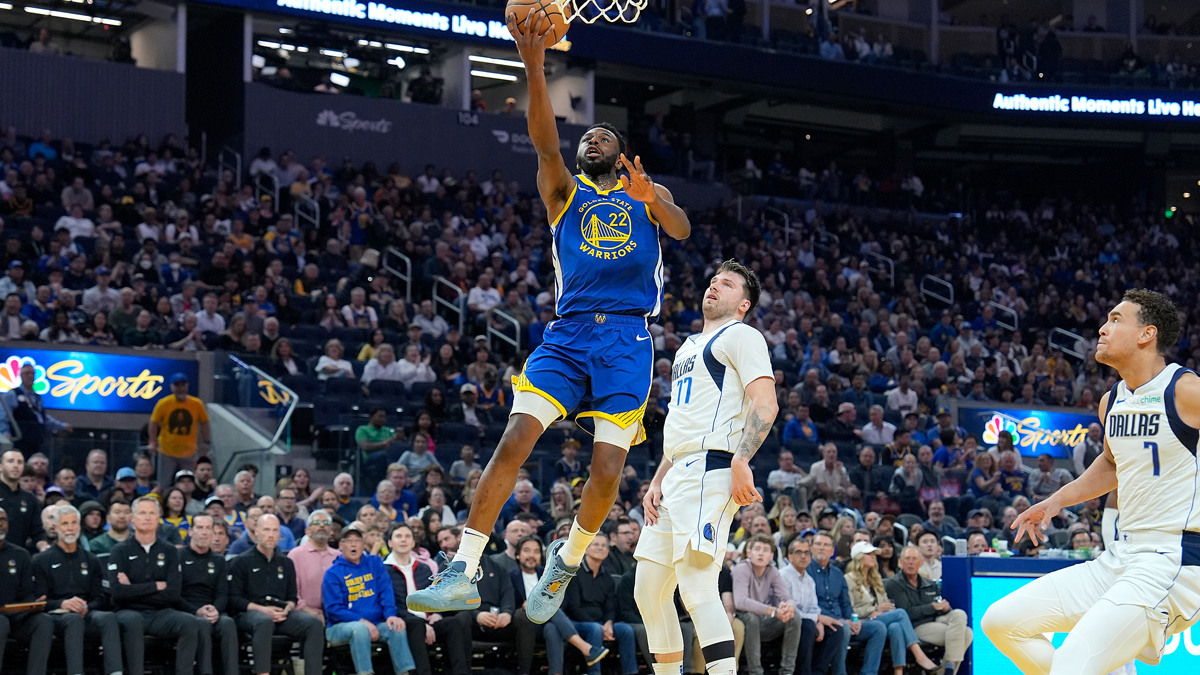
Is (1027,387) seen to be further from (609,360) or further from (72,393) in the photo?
(609,360)

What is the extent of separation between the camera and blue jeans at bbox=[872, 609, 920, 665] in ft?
47.2

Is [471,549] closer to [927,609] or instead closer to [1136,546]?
[1136,546]

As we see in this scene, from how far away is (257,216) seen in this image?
22797 millimetres

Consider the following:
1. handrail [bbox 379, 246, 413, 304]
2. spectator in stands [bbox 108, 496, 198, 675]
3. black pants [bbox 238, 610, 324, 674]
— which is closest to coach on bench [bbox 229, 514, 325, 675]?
black pants [bbox 238, 610, 324, 674]

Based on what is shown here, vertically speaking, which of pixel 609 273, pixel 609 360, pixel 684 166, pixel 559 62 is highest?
pixel 559 62

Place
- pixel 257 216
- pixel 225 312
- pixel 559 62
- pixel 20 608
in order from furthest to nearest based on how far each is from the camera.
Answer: pixel 559 62
pixel 257 216
pixel 225 312
pixel 20 608

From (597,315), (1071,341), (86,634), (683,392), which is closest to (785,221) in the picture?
(1071,341)

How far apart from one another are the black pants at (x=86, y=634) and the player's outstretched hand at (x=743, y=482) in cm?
683

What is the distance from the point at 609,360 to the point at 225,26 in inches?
925

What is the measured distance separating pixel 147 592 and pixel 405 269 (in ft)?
38.7

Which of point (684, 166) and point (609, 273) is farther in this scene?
point (684, 166)

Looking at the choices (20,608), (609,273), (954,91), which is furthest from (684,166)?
(609,273)

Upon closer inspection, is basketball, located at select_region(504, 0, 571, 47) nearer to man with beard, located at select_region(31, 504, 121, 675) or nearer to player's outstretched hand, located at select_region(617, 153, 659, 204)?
player's outstretched hand, located at select_region(617, 153, 659, 204)

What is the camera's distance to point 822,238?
31.2 metres
